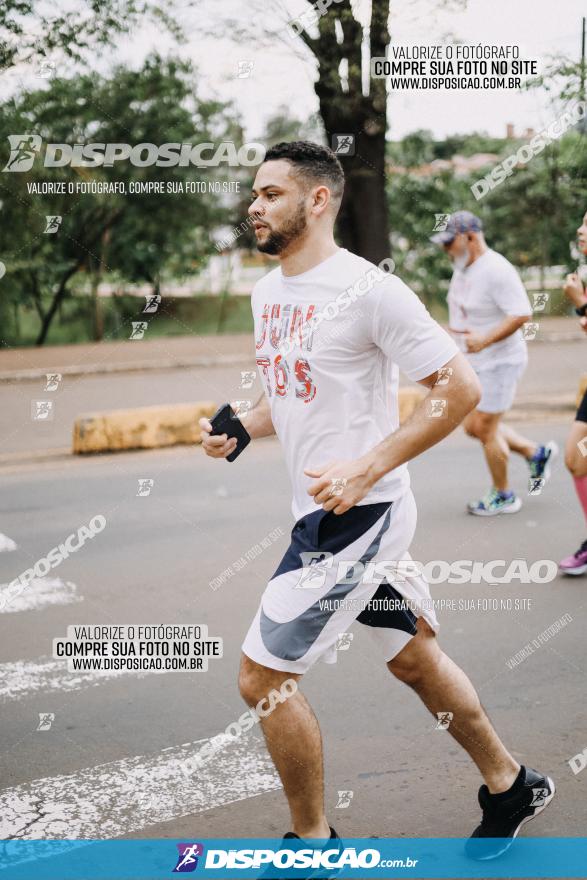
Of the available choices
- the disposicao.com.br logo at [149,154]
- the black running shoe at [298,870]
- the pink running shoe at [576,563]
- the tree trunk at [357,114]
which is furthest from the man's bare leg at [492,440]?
the disposicao.com.br logo at [149,154]

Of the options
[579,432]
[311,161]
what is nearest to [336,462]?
[311,161]

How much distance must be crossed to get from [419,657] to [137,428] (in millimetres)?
7810

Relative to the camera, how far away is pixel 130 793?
142 inches

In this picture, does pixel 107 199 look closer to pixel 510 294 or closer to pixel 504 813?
pixel 510 294

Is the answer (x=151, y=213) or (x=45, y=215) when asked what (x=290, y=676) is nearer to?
(x=45, y=215)

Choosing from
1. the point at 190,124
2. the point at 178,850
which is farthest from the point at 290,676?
the point at 190,124

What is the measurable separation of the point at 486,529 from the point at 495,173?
4.32 meters

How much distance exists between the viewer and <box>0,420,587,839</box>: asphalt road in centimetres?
346

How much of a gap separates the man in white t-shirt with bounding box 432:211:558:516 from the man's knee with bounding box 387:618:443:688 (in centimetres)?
425

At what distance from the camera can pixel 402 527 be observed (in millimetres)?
3035

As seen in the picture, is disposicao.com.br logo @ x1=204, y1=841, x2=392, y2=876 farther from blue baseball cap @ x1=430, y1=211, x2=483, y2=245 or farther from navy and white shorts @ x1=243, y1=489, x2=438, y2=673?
blue baseball cap @ x1=430, y1=211, x2=483, y2=245

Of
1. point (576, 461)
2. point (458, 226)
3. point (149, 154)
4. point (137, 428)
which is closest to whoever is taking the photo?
point (576, 461)

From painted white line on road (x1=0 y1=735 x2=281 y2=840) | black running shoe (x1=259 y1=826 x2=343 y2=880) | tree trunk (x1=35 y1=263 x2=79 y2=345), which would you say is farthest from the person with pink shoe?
tree trunk (x1=35 y1=263 x2=79 y2=345)

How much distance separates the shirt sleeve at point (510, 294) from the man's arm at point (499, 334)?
3 centimetres
